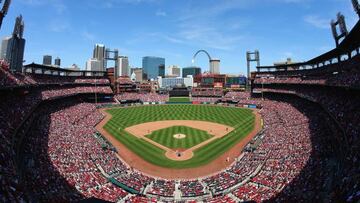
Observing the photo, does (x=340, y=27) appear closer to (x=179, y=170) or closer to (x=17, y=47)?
(x=179, y=170)

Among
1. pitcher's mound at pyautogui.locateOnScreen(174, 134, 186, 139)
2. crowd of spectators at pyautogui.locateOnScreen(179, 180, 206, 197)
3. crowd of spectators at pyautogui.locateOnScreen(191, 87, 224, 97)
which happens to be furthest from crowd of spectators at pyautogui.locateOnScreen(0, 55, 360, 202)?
crowd of spectators at pyautogui.locateOnScreen(191, 87, 224, 97)

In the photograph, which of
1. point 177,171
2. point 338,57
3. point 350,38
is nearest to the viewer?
point 177,171

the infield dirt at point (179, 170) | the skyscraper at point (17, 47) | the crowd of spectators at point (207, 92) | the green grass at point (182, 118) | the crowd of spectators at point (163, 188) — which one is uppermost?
the skyscraper at point (17, 47)

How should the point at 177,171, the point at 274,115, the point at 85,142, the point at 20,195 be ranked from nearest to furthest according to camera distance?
the point at 20,195
the point at 177,171
the point at 85,142
the point at 274,115

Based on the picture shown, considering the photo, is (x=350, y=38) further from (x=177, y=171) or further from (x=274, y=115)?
(x=177, y=171)

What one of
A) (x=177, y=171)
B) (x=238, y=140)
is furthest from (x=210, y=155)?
(x=238, y=140)

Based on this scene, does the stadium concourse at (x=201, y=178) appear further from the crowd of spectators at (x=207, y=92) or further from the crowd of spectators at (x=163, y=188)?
the crowd of spectators at (x=207, y=92)

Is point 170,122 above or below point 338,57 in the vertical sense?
below

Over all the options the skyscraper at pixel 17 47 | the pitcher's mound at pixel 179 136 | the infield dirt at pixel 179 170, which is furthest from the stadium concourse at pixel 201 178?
the skyscraper at pixel 17 47

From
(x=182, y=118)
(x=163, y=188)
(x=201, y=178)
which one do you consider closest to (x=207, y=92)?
(x=182, y=118)
